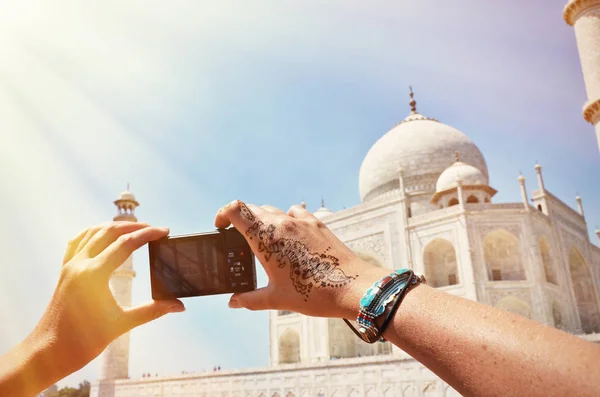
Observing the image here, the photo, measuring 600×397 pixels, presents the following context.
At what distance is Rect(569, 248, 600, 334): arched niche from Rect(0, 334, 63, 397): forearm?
18.4 m

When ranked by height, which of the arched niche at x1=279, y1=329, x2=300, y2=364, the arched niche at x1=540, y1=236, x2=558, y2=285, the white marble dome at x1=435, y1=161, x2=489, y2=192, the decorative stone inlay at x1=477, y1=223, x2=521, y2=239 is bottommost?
the arched niche at x1=279, y1=329, x2=300, y2=364

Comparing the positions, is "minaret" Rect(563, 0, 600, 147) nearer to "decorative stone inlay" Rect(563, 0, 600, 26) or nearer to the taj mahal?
"decorative stone inlay" Rect(563, 0, 600, 26)

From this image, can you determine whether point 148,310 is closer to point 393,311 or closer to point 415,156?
point 393,311

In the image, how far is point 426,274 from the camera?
1562 cm

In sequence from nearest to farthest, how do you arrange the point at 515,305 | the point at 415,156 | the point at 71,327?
the point at 71,327 < the point at 515,305 < the point at 415,156

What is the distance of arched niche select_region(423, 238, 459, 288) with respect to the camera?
1580 cm

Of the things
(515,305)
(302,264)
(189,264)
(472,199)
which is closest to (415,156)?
(472,199)

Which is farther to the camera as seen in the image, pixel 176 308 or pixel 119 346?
pixel 119 346

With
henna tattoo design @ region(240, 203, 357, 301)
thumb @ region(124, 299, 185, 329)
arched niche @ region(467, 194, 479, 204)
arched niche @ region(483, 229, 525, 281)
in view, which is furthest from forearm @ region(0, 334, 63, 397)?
arched niche @ region(467, 194, 479, 204)

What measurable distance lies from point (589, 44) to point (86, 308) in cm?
807

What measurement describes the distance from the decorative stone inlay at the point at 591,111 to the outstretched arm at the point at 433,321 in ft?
23.9

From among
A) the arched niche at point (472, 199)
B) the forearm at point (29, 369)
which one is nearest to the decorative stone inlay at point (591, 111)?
the forearm at point (29, 369)

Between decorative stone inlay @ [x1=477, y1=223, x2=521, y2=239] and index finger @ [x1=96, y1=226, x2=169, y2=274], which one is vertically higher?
decorative stone inlay @ [x1=477, y1=223, x2=521, y2=239]

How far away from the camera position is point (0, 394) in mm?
1056
